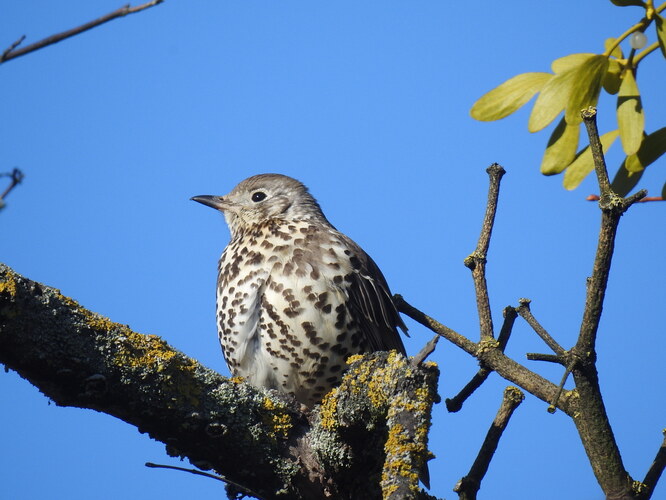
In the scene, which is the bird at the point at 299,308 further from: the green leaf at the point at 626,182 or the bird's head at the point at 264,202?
the green leaf at the point at 626,182

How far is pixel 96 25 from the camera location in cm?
162

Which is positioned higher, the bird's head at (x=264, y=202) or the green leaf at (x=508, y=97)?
the bird's head at (x=264, y=202)

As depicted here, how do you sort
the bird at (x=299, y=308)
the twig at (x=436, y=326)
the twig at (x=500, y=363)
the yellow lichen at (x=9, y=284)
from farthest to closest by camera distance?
the bird at (x=299, y=308) → the twig at (x=436, y=326) → the twig at (x=500, y=363) → the yellow lichen at (x=9, y=284)

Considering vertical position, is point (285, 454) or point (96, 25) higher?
point (285, 454)

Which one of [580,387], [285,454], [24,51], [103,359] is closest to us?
[24,51]

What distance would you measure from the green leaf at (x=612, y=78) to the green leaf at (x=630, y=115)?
31 mm

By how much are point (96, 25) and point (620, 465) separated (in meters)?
2.12

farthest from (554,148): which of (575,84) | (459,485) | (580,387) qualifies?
(459,485)

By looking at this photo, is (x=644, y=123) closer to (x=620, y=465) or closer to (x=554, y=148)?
(x=554, y=148)

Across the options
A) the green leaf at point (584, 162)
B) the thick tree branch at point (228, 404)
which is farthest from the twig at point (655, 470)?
the green leaf at point (584, 162)

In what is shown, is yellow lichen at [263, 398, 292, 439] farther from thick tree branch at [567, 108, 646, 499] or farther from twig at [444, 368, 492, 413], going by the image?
thick tree branch at [567, 108, 646, 499]

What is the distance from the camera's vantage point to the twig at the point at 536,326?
307 centimetres

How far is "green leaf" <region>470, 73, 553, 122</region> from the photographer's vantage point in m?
2.98

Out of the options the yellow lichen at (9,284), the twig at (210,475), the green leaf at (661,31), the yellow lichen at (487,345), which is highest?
the green leaf at (661,31)
